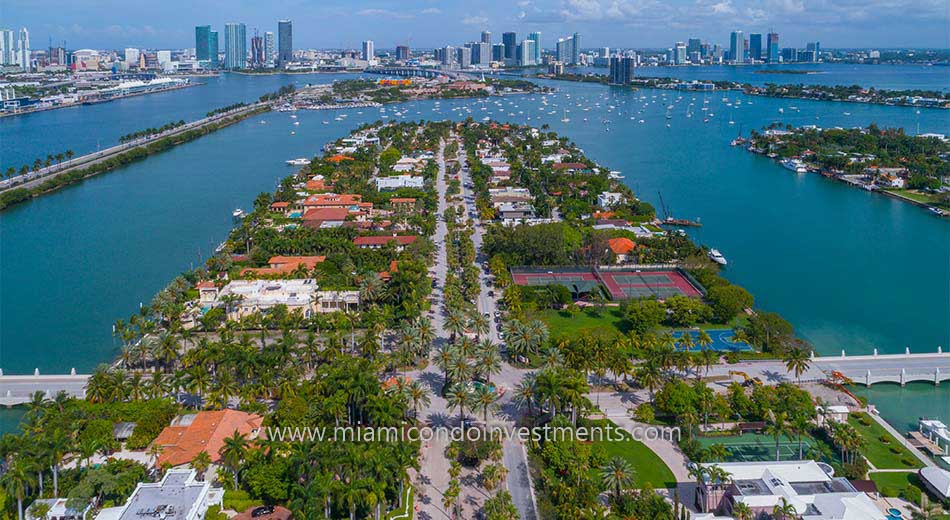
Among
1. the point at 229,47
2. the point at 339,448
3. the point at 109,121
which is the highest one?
the point at 229,47

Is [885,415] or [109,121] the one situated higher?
[109,121]

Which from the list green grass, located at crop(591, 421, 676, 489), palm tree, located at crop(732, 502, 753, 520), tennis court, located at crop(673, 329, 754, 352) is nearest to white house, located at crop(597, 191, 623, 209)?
tennis court, located at crop(673, 329, 754, 352)

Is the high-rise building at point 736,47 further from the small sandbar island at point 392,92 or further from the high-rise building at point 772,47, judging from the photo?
the small sandbar island at point 392,92

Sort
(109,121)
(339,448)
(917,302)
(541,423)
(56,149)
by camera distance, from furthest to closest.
Answer: (109,121) → (56,149) → (917,302) → (541,423) → (339,448)

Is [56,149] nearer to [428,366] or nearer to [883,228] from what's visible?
[428,366]

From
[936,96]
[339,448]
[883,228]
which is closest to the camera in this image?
[339,448]

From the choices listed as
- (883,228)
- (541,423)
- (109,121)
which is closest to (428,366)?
(541,423)

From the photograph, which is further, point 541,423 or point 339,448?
point 541,423

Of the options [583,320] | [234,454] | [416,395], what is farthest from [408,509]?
[583,320]
